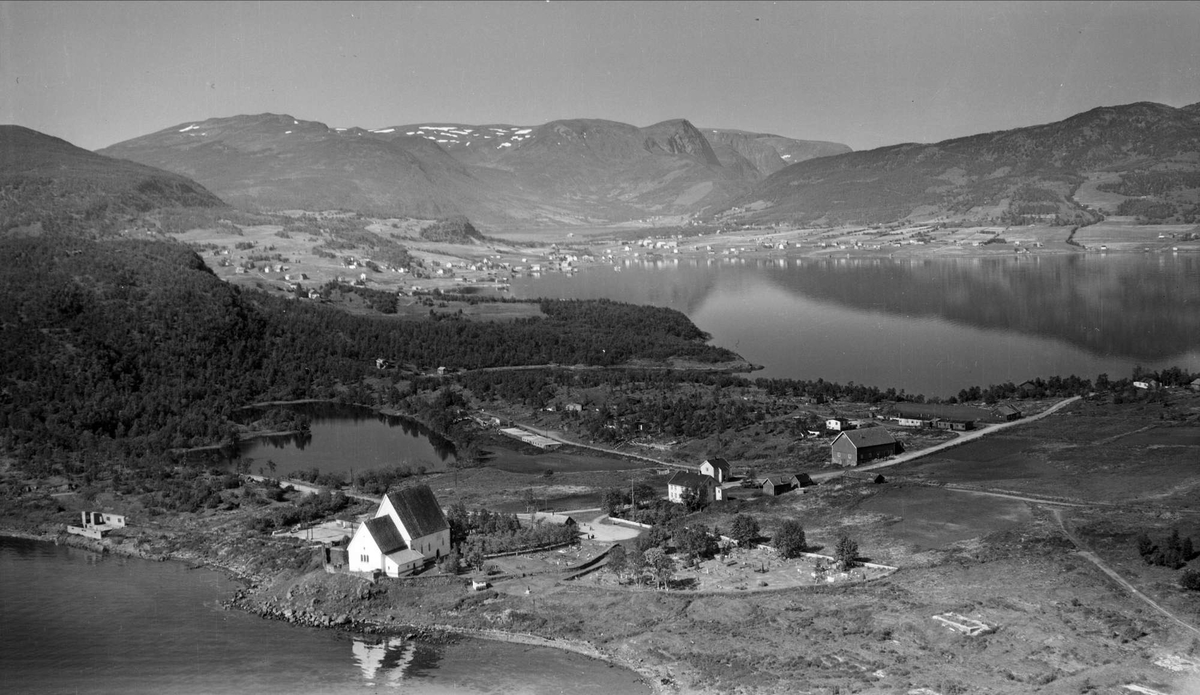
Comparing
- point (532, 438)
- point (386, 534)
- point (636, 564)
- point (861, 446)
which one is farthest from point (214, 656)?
point (532, 438)

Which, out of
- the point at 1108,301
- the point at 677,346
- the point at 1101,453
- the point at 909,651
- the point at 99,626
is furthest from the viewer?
the point at 1108,301

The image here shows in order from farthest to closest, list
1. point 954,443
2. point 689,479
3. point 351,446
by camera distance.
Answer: point 351,446, point 954,443, point 689,479

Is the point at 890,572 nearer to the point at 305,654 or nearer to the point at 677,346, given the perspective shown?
the point at 305,654

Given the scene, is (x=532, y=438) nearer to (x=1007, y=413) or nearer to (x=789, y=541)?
(x=1007, y=413)

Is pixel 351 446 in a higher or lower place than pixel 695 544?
lower

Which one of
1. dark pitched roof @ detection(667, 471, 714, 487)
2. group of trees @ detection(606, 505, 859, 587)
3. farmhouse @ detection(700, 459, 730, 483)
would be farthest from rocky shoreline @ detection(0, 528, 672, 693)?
farmhouse @ detection(700, 459, 730, 483)

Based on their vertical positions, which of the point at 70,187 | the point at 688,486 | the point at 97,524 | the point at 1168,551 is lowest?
the point at 97,524

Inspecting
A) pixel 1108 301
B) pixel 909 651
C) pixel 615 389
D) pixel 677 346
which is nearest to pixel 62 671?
pixel 909 651
